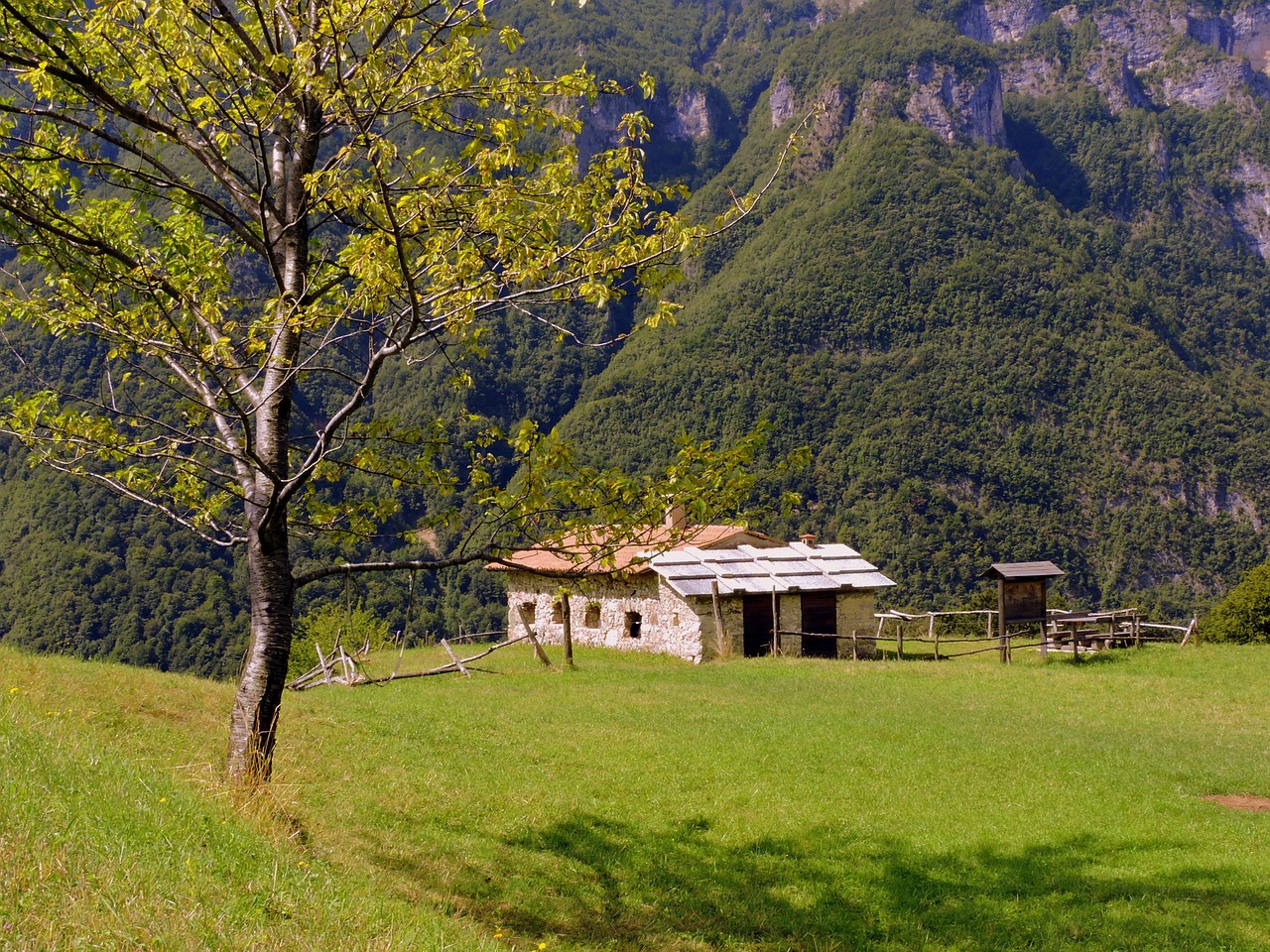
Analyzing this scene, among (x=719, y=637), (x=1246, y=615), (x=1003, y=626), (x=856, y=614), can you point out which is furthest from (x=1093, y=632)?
(x=719, y=637)

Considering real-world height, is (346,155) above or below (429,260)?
above

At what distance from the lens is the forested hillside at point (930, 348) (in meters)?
63.5

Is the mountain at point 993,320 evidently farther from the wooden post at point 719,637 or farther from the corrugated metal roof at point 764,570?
the wooden post at point 719,637

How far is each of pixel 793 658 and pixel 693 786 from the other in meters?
14.9

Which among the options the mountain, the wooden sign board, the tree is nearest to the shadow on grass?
the tree

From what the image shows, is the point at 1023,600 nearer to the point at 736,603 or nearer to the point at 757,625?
the point at 757,625

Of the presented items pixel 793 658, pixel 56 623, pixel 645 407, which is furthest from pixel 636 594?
pixel 645 407

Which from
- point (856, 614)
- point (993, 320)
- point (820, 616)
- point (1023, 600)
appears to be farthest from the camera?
point (993, 320)

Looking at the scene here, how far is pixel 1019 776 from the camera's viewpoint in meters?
12.7

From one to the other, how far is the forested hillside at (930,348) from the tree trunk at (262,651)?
27347 millimetres

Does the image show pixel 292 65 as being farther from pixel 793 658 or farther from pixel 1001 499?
pixel 1001 499

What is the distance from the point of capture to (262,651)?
21.4ft

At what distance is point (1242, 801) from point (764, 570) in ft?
56.7

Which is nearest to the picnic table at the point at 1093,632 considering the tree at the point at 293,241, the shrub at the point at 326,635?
the tree at the point at 293,241
